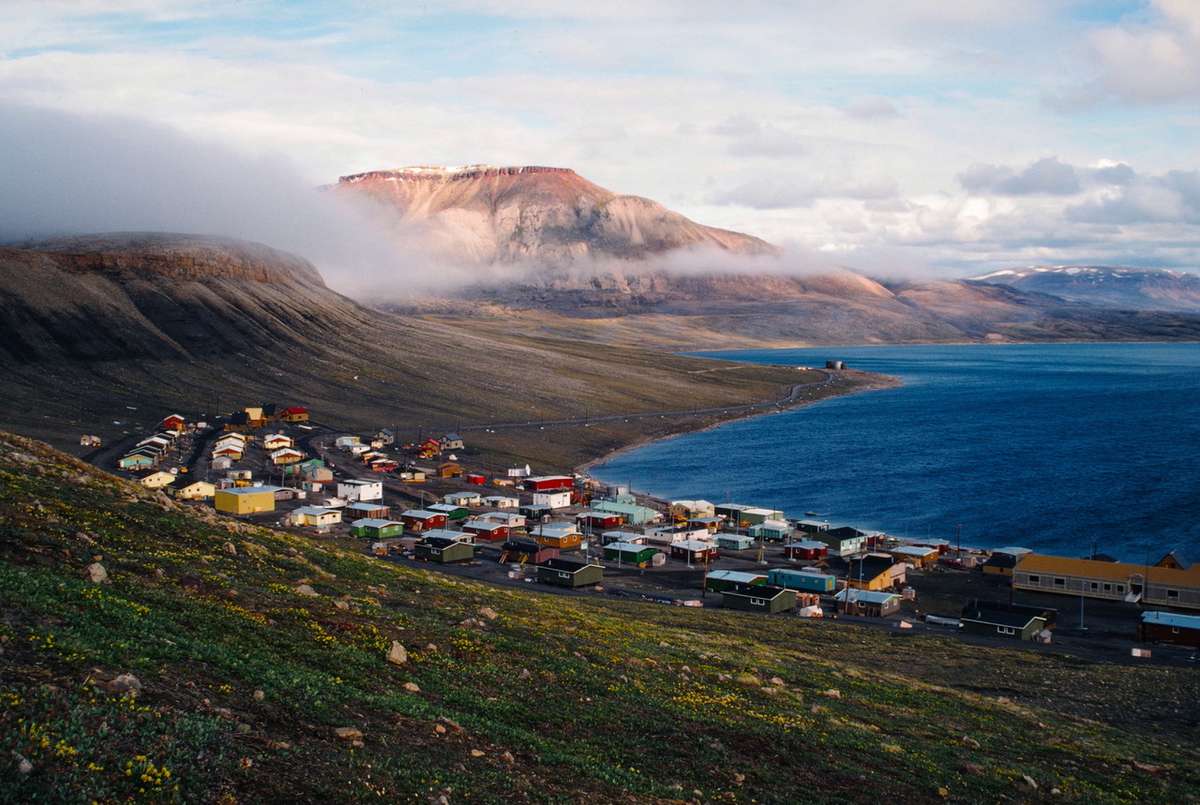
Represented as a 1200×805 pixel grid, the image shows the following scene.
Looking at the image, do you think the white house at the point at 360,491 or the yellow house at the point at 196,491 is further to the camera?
the white house at the point at 360,491

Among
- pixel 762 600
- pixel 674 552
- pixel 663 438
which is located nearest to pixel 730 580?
pixel 762 600

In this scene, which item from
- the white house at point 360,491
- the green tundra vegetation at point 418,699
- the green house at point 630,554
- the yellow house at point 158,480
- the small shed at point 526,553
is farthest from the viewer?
the white house at point 360,491

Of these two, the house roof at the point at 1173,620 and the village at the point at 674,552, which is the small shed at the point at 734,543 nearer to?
the village at the point at 674,552

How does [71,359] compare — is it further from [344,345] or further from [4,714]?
[4,714]

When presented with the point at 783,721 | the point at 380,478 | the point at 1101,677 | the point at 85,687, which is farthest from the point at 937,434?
the point at 85,687

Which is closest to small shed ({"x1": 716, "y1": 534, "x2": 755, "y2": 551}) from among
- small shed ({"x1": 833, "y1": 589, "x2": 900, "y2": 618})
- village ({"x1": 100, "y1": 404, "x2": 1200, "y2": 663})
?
village ({"x1": 100, "y1": 404, "x2": 1200, "y2": 663})

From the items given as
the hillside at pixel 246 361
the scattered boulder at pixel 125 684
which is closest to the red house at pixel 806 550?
the hillside at pixel 246 361
